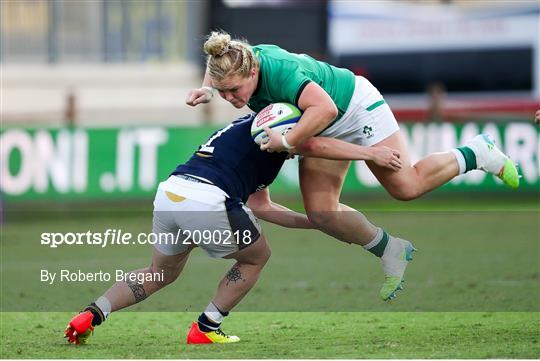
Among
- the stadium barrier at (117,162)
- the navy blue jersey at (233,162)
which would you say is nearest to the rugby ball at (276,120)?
the navy blue jersey at (233,162)

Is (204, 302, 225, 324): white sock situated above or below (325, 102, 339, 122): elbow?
below

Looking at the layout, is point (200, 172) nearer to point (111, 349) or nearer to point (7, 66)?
point (111, 349)

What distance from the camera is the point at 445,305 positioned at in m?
9.89

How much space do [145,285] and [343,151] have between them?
1508mm

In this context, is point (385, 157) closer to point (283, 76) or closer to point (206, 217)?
point (283, 76)

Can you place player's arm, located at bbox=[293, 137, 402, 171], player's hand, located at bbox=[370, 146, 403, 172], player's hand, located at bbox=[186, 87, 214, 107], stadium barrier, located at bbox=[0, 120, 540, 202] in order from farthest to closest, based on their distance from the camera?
stadium barrier, located at bbox=[0, 120, 540, 202], player's hand, located at bbox=[186, 87, 214, 107], player's hand, located at bbox=[370, 146, 403, 172], player's arm, located at bbox=[293, 137, 402, 171]

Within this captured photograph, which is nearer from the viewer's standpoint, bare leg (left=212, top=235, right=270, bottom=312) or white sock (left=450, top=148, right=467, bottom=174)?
bare leg (left=212, top=235, right=270, bottom=312)

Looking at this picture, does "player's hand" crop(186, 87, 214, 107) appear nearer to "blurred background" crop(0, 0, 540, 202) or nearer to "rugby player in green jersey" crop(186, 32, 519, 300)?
"rugby player in green jersey" crop(186, 32, 519, 300)

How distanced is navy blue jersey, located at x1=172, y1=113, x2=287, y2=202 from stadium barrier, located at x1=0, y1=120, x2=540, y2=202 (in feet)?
31.6

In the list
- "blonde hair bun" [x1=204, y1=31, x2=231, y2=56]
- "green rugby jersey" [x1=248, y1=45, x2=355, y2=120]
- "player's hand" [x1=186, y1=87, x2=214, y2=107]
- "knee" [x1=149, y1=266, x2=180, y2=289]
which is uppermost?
"blonde hair bun" [x1=204, y1=31, x2=231, y2=56]

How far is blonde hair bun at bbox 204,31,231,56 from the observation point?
762 centimetres

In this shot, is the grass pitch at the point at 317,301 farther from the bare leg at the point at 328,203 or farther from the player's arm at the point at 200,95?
the player's arm at the point at 200,95

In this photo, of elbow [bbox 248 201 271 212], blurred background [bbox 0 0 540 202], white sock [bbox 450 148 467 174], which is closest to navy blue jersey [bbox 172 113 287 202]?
elbow [bbox 248 201 271 212]

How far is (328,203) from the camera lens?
8.52m
